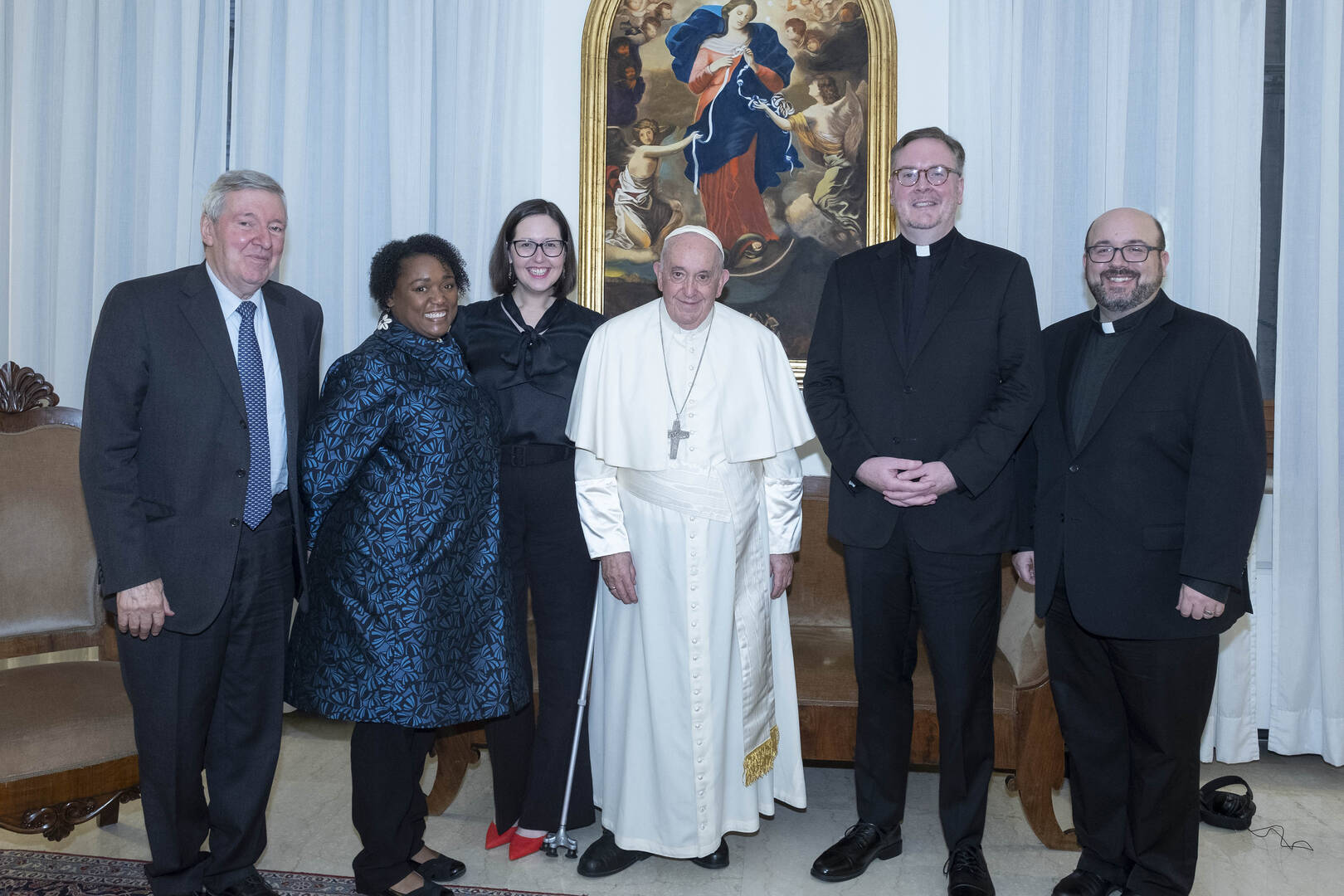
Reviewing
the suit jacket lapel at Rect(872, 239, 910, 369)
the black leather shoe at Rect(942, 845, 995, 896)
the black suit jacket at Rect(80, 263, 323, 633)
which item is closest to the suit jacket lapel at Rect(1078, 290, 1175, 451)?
the suit jacket lapel at Rect(872, 239, 910, 369)

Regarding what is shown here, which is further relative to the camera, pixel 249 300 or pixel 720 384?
pixel 720 384

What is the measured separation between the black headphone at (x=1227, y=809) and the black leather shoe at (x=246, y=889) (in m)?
3.22

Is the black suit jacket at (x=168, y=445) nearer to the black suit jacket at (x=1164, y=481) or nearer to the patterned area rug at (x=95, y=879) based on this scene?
the patterned area rug at (x=95, y=879)

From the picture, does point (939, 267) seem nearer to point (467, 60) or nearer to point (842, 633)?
point (842, 633)

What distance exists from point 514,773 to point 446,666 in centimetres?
75

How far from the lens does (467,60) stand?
460 cm

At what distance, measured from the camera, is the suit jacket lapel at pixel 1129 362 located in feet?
9.14

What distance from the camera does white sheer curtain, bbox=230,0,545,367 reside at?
15.1 feet

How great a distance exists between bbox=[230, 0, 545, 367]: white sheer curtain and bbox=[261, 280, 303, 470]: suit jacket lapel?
1788mm

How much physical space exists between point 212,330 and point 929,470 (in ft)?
6.85

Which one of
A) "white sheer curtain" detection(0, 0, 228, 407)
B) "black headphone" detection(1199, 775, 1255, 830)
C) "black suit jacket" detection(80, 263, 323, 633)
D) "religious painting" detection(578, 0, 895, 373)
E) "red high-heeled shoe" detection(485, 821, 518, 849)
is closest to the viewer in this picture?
"black suit jacket" detection(80, 263, 323, 633)

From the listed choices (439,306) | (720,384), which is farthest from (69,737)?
(720,384)

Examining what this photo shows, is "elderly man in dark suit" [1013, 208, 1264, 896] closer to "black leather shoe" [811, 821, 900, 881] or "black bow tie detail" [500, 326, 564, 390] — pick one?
"black leather shoe" [811, 821, 900, 881]

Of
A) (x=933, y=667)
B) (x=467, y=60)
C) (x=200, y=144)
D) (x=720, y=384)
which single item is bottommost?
(x=933, y=667)
